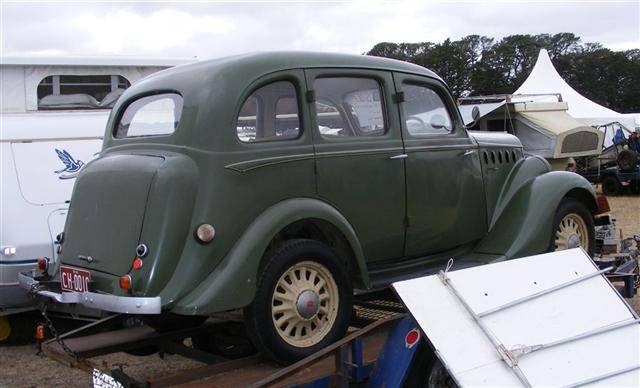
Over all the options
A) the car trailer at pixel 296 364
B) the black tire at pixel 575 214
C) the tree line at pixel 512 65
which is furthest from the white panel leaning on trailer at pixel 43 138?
the tree line at pixel 512 65

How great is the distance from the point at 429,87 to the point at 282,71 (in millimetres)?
1454

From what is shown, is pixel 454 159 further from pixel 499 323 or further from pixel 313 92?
pixel 499 323

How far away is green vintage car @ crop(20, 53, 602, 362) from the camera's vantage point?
3.55m

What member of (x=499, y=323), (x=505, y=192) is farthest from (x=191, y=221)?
(x=505, y=192)

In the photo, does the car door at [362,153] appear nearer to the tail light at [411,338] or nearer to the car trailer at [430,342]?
the car trailer at [430,342]

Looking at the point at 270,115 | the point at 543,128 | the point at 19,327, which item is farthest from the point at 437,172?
the point at 543,128

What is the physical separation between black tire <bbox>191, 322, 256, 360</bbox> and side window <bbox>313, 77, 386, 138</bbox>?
1.48 m

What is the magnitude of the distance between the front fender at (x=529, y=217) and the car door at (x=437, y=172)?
0.14 meters

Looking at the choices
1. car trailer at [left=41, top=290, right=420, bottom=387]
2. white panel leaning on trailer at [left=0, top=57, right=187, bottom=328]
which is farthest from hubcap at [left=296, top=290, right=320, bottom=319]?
white panel leaning on trailer at [left=0, top=57, right=187, bottom=328]

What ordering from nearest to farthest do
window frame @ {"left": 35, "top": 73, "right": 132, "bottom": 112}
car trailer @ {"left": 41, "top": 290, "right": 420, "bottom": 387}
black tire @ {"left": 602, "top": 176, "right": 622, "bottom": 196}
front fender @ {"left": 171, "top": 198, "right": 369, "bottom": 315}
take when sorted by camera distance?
1. car trailer @ {"left": 41, "top": 290, "right": 420, "bottom": 387}
2. front fender @ {"left": 171, "top": 198, "right": 369, "bottom": 315}
3. window frame @ {"left": 35, "top": 73, "right": 132, "bottom": 112}
4. black tire @ {"left": 602, "top": 176, "right": 622, "bottom": 196}

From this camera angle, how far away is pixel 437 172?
468cm

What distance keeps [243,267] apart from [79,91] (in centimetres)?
511

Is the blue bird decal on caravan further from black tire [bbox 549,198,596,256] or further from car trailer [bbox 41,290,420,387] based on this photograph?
black tire [bbox 549,198,596,256]

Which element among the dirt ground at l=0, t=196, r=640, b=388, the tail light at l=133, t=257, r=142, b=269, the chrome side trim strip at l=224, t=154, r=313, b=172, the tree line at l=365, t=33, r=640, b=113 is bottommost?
the dirt ground at l=0, t=196, r=640, b=388
